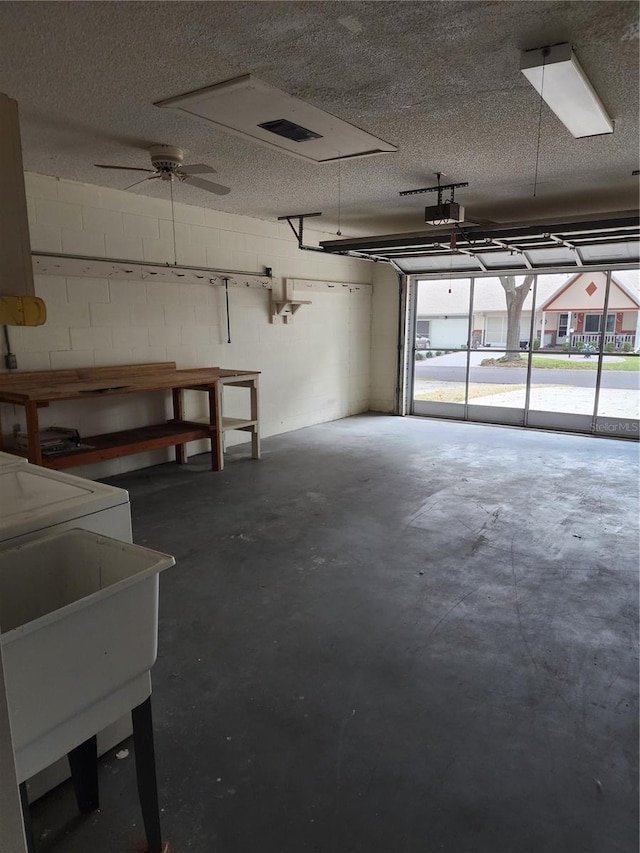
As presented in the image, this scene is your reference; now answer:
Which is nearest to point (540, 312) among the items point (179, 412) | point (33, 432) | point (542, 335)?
point (542, 335)

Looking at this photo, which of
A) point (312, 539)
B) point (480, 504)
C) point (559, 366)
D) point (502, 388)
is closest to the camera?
point (312, 539)

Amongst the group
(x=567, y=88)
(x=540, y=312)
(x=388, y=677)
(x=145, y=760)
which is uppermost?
(x=567, y=88)

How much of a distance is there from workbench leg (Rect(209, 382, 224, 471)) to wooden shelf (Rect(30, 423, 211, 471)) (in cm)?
9

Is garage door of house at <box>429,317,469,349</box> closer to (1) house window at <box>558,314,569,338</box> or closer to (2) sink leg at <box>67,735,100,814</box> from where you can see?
(1) house window at <box>558,314,569,338</box>

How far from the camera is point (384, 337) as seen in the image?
28.2 feet

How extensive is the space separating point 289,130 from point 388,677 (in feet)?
9.81

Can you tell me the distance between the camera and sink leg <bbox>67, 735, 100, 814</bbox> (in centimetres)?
161

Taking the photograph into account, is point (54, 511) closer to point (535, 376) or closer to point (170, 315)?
point (170, 315)

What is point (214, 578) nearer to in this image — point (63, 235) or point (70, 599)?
point (70, 599)

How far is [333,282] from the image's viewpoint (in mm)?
7734

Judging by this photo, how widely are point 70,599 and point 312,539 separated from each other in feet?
7.79

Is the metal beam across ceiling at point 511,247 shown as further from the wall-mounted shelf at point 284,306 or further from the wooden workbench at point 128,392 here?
the wooden workbench at point 128,392

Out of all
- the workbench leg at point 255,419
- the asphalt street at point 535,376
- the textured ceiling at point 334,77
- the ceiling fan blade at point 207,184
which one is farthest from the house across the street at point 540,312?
the ceiling fan blade at point 207,184

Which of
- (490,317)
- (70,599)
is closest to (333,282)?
(490,317)
